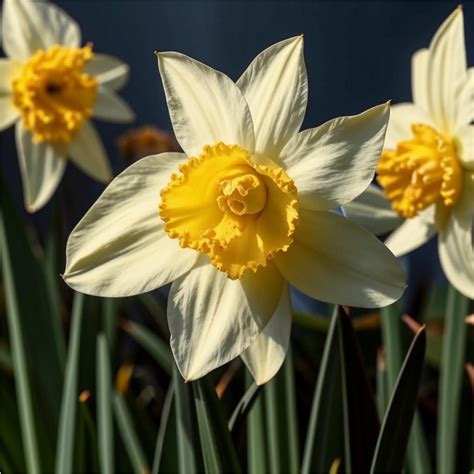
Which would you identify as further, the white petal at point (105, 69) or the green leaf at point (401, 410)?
the white petal at point (105, 69)

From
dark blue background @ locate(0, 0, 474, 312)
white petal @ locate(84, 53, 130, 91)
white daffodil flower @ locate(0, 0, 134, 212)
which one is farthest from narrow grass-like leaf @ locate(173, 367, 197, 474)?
dark blue background @ locate(0, 0, 474, 312)

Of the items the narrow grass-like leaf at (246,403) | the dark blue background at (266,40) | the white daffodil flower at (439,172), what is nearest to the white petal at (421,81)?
the white daffodil flower at (439,172)

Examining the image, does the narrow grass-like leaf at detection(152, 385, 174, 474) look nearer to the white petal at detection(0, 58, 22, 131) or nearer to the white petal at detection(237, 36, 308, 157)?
the white petal at detection(237, 36, 308, 157)

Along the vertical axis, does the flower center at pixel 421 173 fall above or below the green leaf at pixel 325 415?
above

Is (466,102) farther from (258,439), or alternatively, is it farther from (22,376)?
(22,376)

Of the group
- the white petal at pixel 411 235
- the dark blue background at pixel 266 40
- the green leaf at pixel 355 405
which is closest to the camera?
the green leaf at pixel 355 405

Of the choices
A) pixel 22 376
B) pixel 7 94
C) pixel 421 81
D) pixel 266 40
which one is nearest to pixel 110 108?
pixel 7 94

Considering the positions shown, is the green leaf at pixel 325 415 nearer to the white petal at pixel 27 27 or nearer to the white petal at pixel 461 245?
the white petal at pixel 461 245
